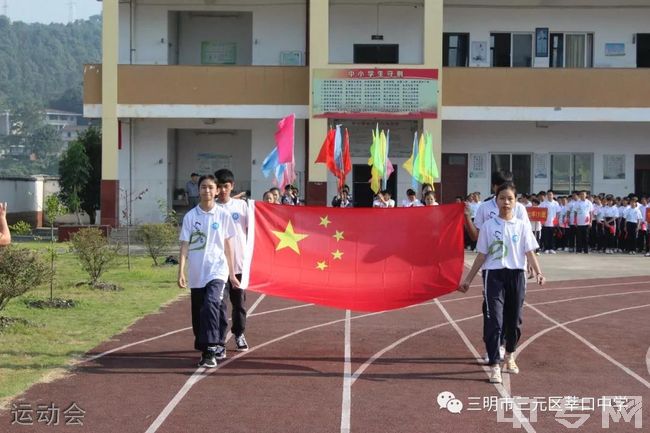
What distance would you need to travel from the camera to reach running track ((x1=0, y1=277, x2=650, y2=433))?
7312mm

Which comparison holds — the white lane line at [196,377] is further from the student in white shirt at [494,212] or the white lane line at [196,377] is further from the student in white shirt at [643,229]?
the student in white shirt at [643,229]

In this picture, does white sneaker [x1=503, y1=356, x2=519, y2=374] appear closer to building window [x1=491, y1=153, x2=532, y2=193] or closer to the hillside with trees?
building window [x1=491, y1=153, x2=532, y2=193]

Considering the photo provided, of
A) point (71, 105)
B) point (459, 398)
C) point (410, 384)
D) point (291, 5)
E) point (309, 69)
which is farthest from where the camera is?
point (71, 105)

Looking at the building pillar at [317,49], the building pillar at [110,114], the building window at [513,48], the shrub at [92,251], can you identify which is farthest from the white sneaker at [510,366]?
the building window at [513,48]

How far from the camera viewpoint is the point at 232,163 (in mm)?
29469

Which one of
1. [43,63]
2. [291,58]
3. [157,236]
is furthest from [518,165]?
[43,63]

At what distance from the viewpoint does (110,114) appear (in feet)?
86.0

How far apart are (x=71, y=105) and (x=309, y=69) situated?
12377cm

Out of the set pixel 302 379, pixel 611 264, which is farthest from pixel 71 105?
pixel 302 379

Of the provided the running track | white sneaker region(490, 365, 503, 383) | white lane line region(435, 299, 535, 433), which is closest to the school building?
the running track

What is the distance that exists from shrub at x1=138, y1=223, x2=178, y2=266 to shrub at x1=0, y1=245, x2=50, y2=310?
26.1 feet

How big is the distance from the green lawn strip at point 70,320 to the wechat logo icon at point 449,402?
142 inches

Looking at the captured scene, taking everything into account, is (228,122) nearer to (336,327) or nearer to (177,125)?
(177,125)

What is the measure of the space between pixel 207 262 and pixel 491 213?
2.89 meters
